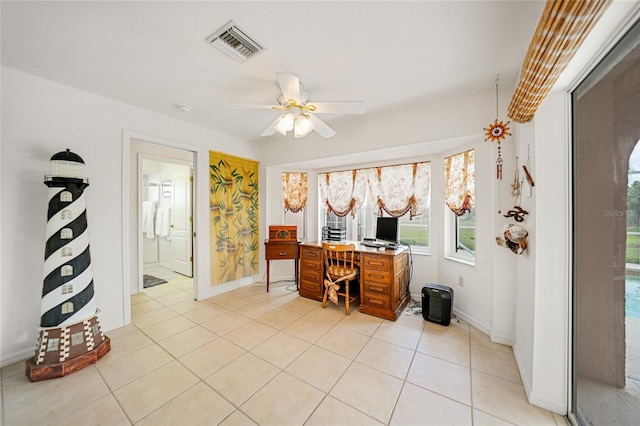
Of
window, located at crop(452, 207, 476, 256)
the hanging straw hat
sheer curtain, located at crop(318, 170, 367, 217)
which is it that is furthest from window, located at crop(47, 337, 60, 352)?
window, located at crop(452, 207, 476, 256)

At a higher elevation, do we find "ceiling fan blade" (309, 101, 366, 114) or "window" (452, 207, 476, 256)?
"ceiling fan blade" (309, 101, 366, 114)

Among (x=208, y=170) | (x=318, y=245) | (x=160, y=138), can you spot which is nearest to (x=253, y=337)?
(x=318, y=245)

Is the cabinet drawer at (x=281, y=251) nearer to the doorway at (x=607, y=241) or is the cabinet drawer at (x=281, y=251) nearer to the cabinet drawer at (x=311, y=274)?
the cabinet drawer at (x=311, y=274)

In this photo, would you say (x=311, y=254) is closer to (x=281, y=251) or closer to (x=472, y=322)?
(x=281, y=251)

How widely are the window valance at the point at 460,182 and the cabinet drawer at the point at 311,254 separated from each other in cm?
180

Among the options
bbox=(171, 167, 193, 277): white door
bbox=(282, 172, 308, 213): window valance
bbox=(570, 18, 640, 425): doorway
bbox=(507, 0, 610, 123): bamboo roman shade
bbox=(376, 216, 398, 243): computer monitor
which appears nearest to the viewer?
bbox=(507, 0, 610, 123): bamboo roman shade

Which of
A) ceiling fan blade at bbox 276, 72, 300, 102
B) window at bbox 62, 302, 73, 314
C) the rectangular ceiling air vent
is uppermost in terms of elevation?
the rectangular ceiling air vent

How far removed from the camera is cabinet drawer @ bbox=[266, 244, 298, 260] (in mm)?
3447

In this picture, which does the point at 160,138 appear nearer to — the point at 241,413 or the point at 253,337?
the point at 253,337

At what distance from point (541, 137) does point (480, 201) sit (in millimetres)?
997

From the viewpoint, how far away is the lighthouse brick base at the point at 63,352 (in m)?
1.67

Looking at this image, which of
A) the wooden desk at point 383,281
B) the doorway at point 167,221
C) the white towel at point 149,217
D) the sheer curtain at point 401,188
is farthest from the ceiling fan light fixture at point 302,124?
the white towel at point 149,217

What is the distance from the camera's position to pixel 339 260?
2928 mm

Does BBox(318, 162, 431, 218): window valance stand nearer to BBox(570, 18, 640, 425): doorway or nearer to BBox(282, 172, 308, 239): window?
BBox(282, 172, 308, 239): window
